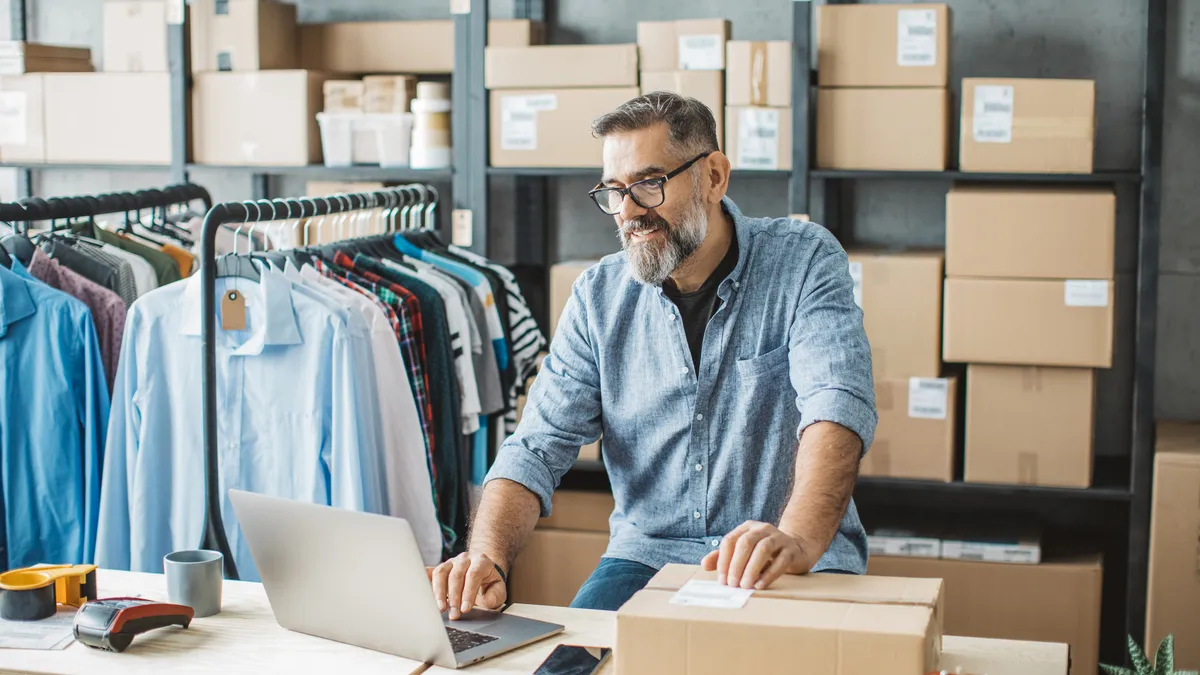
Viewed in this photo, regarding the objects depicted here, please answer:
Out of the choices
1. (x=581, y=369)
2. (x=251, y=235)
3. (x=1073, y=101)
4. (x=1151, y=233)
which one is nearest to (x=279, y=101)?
(x=251, y=235)

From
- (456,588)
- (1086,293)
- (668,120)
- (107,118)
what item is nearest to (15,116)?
(107,118)

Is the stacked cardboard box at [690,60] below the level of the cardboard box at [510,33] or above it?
below

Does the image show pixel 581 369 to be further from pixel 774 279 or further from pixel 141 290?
pixel 141 290

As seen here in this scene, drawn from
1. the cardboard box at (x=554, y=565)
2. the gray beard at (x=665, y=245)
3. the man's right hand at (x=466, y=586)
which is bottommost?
the cardboard box at (x=554, y=565)

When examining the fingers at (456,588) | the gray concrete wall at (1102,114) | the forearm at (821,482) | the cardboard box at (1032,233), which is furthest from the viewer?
the gray concrete wall at (1102,114)

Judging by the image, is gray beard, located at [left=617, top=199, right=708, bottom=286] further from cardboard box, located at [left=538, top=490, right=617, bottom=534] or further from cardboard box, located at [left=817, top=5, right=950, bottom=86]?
cardboard box, located at [left=538, top=490, right=617, bottom=534]

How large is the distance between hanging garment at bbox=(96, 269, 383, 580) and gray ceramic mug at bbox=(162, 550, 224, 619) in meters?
0.87

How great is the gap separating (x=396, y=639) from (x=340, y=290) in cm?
131

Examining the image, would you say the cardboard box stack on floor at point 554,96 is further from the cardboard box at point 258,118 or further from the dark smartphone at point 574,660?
the dark smartphone at point 574,660

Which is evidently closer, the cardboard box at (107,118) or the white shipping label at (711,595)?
the white shipping label at (711,595)

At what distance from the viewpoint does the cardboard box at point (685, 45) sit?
3.29 m

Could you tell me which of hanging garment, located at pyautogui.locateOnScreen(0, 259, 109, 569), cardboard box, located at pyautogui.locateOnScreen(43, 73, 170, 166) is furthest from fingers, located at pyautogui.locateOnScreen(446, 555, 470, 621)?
cardboard box, located at pyautogui.locateOnScreen(43, 73, 170, 166)

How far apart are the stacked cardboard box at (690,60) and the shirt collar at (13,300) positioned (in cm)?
157

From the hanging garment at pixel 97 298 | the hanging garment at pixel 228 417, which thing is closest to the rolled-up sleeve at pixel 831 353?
the hanging garment at pixel 228 417
